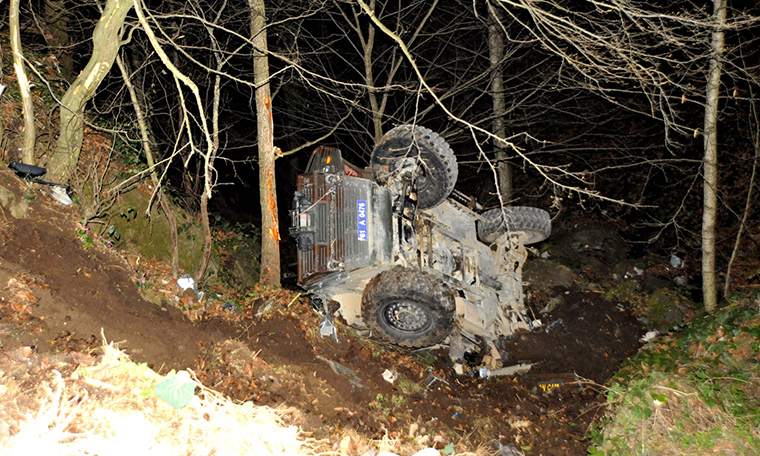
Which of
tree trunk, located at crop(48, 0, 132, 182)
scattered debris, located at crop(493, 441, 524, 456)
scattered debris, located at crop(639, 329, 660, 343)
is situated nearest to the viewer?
tree trunk, located at crop(48, 0, 132, 182)

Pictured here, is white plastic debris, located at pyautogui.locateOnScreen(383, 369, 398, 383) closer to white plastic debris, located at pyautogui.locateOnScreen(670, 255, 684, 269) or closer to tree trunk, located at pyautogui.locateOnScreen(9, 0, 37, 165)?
tree trunk, located at pyautogui.locateOnScreen(9, 0, 37, 165)

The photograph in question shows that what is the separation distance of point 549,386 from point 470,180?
8457mm

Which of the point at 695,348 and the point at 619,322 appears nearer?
the point at 695,348

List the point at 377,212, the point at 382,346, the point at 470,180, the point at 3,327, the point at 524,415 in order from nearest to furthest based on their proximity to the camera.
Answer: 1. the point at 3,327
2. the point at 524,415
3. the point at 377,212
4. the point at 382,346
5. the point at 470,180

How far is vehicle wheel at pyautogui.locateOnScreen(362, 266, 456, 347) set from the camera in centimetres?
573

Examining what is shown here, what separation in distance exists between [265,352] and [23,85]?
357cm

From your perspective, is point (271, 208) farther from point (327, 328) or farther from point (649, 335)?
point (649, 335)

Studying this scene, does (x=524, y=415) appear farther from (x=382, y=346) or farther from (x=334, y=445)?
(x=334, y=445)

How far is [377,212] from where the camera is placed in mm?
6027

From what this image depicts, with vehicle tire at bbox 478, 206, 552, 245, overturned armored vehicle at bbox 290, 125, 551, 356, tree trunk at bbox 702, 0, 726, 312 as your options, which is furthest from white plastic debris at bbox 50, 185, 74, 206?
tree trunk at bbox 702, 0, 726, 312

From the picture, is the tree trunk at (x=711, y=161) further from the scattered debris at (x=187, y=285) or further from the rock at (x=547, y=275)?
the scattered debris at (x=187, y=285)

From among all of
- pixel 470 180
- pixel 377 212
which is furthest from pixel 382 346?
pixel 470 180

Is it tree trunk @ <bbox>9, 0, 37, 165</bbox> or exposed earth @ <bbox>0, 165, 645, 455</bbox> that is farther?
tree trunk @ <bbox>9, 0, 37, 165</bbox>

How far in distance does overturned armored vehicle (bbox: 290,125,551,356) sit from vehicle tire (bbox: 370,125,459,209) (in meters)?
0.01
